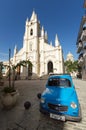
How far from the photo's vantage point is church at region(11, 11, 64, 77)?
28.8m

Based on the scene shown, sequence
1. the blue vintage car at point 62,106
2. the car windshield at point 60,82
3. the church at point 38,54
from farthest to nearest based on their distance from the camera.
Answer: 1. the church at point 38,54
2. the car windshield at point 60,82
3. the blue vintage car at point 62,106

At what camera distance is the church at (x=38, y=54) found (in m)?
28.8

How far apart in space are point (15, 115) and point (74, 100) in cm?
290

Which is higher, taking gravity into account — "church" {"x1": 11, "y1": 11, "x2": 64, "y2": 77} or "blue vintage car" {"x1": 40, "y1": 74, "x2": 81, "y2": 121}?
"church" {"x1": 11, "y1": 11, "x2": 64, "y2": 77}

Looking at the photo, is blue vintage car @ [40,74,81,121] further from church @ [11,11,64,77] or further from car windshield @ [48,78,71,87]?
church @ [11,11,64,77]

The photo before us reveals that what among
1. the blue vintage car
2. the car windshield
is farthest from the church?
the blue vintage car

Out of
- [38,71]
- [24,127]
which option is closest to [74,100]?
[24,127]

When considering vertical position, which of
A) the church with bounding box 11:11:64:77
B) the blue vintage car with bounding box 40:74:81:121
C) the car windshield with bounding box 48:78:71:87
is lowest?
the blue vintage car with bounding box 40:74:81:121

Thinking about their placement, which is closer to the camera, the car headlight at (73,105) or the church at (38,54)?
the car headlight at (73,105)

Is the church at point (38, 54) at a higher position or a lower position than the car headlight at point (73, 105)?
higher

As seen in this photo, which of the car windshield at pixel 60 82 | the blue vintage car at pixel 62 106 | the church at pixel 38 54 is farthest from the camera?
the church at pixel 38 54

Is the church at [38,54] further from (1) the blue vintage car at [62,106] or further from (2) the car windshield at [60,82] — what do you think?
(1) the blue vintage car at [62,106]

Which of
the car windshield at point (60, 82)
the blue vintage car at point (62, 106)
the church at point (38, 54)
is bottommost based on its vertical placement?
the blue vintage car at point (62, 106)

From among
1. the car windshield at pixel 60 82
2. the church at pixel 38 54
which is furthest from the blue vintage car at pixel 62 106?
the church at pixel 38 54
